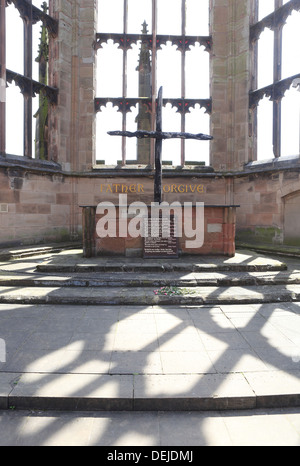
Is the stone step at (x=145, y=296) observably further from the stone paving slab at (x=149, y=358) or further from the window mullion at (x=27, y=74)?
the window mullion at (x=27, y=74)

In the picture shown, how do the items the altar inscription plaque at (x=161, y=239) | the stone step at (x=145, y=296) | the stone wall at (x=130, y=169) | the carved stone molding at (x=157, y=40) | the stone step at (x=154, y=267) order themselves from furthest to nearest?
the carved stone molding at (x=157, y=40)
the stone wall at (x=130, y=169)
the altar inscription plaque at (x=161, y=239)
the stone step at (x=154, y=267)
the stone step at (x=145, y=296)

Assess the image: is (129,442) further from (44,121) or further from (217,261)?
(44,121)

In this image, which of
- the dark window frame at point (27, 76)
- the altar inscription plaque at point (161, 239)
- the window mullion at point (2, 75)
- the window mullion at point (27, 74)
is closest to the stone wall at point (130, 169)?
the dark window frame at point (27, 76)

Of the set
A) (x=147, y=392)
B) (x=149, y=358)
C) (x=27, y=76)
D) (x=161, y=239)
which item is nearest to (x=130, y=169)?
(x=27, y=76)

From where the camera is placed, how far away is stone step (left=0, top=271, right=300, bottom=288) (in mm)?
5277

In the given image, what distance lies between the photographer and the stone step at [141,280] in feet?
17.3

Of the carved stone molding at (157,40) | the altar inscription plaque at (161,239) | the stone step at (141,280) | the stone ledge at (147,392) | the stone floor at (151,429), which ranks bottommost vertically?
the stone floor at (151,429)

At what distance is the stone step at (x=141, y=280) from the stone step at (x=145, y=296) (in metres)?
0.25

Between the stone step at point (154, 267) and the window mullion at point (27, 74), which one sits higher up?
the window mullion at point (27, 74)

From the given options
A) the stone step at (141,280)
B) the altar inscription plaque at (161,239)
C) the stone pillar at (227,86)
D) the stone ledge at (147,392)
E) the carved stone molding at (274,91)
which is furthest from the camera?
the stone pillar at (227,86)

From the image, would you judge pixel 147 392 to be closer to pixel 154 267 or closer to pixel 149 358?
pixel 149 358

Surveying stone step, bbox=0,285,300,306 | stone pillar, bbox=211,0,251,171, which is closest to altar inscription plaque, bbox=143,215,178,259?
stone step, bbox=0,285,300,306

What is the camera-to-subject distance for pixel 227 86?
11062mm

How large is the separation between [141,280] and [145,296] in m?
0.68
